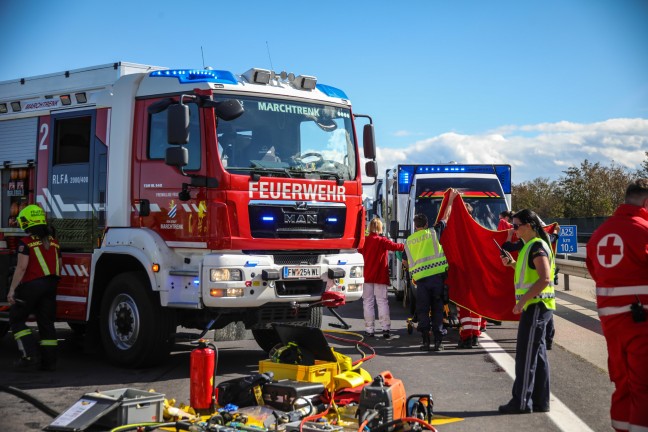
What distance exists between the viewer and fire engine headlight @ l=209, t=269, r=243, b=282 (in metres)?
8.59

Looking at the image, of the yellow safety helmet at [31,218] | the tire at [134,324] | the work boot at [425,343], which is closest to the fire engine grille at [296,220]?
the tire at [134,324]

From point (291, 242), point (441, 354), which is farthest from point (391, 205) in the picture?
point (291, 242)

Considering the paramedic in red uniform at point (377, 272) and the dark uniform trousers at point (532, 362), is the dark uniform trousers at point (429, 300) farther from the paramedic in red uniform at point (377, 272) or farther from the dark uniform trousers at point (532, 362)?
the dark uniform trousers at point (532, 362)

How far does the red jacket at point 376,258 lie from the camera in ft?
39.4

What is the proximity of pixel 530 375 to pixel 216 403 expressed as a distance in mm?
2893

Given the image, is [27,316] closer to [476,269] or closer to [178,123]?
[178,123]

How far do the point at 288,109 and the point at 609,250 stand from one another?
5.03 metres

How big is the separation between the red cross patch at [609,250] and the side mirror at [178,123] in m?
4.62

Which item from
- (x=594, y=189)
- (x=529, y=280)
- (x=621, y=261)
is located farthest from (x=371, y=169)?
(x=594, y=189)

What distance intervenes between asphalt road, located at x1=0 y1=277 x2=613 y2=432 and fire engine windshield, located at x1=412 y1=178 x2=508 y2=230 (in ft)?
10.4

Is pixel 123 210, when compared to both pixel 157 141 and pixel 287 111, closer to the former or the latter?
pixel 157 141

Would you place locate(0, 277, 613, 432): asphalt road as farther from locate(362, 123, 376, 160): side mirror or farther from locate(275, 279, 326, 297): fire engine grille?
locate(362, 123, 376, 160): side mirror

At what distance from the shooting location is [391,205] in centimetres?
1842

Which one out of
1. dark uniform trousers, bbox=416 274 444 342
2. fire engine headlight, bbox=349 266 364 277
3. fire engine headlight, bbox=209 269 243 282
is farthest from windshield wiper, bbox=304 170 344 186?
dark uniform trousers, bbox=416 274 444 342
